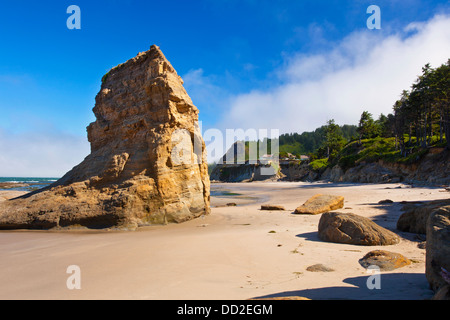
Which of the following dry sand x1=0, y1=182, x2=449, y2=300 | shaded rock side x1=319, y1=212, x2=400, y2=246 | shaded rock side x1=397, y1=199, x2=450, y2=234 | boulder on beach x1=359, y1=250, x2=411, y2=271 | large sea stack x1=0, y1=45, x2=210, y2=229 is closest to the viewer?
dry sand x1=0, y1=182, x2=449, y2=300

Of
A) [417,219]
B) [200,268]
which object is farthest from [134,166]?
[417,219]

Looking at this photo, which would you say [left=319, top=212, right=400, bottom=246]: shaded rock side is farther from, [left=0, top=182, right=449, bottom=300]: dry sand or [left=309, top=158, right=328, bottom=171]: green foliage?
[left=309, top=158, right=328, bottom=171]: green foliage

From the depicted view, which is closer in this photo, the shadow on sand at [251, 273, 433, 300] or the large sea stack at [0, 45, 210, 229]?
the shadow on sand at [251, 273, 433, 300]

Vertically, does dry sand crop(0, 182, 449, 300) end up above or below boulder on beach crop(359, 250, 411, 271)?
below

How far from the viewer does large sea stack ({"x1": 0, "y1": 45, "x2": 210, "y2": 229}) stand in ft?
31.9

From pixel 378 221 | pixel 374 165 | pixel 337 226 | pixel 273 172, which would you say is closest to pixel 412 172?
pixel 374 165

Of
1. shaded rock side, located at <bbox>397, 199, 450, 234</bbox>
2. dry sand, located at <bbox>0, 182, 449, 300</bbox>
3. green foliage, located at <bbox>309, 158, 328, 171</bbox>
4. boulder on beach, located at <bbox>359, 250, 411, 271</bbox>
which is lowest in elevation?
dry sand, located at <bbox>0, 182, 449, 300</bbox>

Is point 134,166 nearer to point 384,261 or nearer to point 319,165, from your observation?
point 384,261

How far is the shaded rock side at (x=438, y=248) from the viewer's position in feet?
10.2

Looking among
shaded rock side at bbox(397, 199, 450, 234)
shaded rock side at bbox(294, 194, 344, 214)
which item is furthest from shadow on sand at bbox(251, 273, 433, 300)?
shaded rock side at bbox(294, 194, 344, 214)

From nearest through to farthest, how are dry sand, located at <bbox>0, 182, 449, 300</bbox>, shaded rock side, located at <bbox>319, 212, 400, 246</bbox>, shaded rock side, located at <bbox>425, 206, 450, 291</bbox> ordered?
1. shaded rock side, located at <bbox>425, 206, 450, 291</bbox>
2. dry sand, located at <bbox>0, 182, 449, 300</bbox>
3. shaded rock side, located at <bbox>319, 212, 400, 246</bbox>

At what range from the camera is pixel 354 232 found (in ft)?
20.6

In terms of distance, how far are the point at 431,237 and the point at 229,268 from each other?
10.7 feet

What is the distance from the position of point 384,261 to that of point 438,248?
5.15 ft
